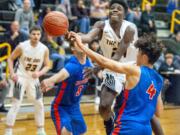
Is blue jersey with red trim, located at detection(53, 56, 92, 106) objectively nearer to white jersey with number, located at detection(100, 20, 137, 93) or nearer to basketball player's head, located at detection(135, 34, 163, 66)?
white jersey with number, located at detection(100, 20, 137, 93)

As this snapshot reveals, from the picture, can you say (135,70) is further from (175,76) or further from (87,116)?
(175,76)

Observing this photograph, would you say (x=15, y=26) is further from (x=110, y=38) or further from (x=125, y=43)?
(x=125, y=43)

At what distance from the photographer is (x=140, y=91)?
4625 millimetres

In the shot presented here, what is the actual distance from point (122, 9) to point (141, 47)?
6.64ft

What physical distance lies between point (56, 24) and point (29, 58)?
3.27 m

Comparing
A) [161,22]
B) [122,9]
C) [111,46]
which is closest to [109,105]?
[111,46]

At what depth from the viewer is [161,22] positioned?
17625 mm

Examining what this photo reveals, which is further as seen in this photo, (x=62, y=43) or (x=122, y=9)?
(x=62, y=43)

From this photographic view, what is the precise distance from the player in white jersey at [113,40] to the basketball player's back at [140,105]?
1817 mm

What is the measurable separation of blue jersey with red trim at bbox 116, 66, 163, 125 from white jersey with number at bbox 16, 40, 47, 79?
3859mm

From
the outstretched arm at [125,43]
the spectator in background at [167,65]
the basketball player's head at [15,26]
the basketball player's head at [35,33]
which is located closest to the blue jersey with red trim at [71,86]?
the outstretched arm at [125,43]

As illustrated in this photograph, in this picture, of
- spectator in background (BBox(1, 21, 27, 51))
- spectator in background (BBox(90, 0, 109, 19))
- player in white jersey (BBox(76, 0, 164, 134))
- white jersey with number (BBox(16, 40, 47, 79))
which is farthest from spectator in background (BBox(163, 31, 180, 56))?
player in white jersey (BBox(76, 0, 164, 134))

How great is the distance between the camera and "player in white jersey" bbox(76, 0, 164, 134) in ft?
21.7

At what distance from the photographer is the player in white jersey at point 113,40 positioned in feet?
21.7
